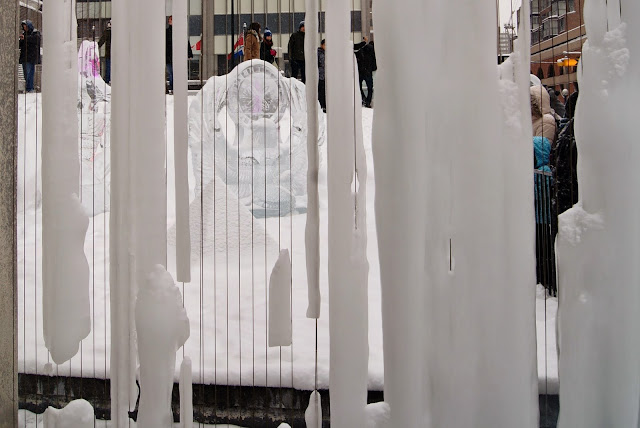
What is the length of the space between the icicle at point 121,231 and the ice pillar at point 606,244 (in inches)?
38.0

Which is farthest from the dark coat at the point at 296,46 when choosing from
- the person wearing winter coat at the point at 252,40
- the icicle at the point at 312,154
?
the icicle at the point at 312,154

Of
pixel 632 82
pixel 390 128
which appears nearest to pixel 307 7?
pixel 390 128

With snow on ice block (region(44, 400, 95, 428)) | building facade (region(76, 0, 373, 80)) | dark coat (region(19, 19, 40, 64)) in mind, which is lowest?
snow on ice block (region(44, 400, 95, 428))

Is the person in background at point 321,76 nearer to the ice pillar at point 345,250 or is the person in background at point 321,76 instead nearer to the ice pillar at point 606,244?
the ice pillar at point 345,250

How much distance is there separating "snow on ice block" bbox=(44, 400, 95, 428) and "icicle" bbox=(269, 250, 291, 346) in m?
0.48

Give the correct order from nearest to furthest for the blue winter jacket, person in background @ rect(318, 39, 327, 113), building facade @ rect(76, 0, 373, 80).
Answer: building facade @ rect(76, 0, 373, 80), the blue winter jacket, person in background @ rect(318, 39, 327, 113)

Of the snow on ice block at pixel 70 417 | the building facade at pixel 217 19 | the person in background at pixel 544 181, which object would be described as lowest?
the snow on ice block at pixel 70 417

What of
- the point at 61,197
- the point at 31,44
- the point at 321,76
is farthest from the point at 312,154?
the point at 321,76

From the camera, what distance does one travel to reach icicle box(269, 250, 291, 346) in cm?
134

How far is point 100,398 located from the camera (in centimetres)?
202

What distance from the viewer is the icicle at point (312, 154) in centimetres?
126

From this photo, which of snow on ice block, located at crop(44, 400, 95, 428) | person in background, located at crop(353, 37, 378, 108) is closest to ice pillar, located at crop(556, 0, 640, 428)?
person in background, located at crop(353, 37, 378, 108)

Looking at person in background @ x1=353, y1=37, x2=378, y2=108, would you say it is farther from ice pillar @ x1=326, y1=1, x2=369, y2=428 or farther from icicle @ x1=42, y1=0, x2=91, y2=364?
icicle @ x1=42, y1=0, x2=91, y2=364

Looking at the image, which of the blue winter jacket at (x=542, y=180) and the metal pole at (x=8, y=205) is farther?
the blue winter jacket at (x=542, y=180)
